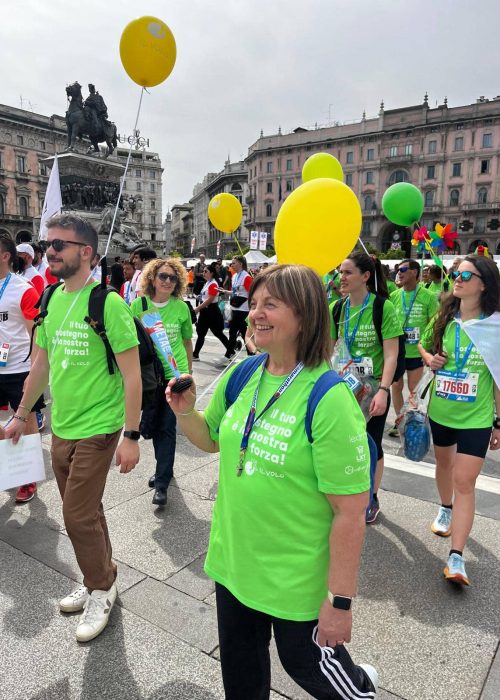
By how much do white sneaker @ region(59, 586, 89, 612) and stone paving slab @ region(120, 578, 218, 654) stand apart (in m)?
0.20

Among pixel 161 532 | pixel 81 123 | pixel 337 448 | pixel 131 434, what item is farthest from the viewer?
pixel 81 123

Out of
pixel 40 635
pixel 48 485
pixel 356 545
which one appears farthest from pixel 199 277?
pixel 356 545

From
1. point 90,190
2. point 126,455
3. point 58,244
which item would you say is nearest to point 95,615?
point 126,455

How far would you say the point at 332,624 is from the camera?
1371 mm

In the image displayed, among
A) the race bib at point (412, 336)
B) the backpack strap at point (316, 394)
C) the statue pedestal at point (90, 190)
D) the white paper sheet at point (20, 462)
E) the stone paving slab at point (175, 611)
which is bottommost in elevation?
the stone paving slab at point (175, 611)

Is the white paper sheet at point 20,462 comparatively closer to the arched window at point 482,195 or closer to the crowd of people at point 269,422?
the crowd of people at point 269,422

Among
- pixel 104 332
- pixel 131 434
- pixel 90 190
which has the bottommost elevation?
pixel 131 434

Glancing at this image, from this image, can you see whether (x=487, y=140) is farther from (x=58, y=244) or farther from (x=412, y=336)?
(x=58, y=244)

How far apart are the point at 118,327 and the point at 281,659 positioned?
1.58 m

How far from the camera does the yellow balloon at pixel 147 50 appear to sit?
4031mm

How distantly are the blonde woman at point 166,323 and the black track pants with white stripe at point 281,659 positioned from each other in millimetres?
2139

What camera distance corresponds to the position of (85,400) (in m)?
2.43

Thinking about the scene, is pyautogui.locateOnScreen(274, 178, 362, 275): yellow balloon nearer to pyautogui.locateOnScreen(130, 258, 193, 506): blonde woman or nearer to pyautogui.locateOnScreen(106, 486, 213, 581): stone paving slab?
pyautogui.locateOnScreen(130, 258, 193, 506): blonde woman

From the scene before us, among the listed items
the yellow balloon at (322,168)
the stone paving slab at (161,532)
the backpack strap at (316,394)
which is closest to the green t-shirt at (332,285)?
the yellow balloon at (322,168)
